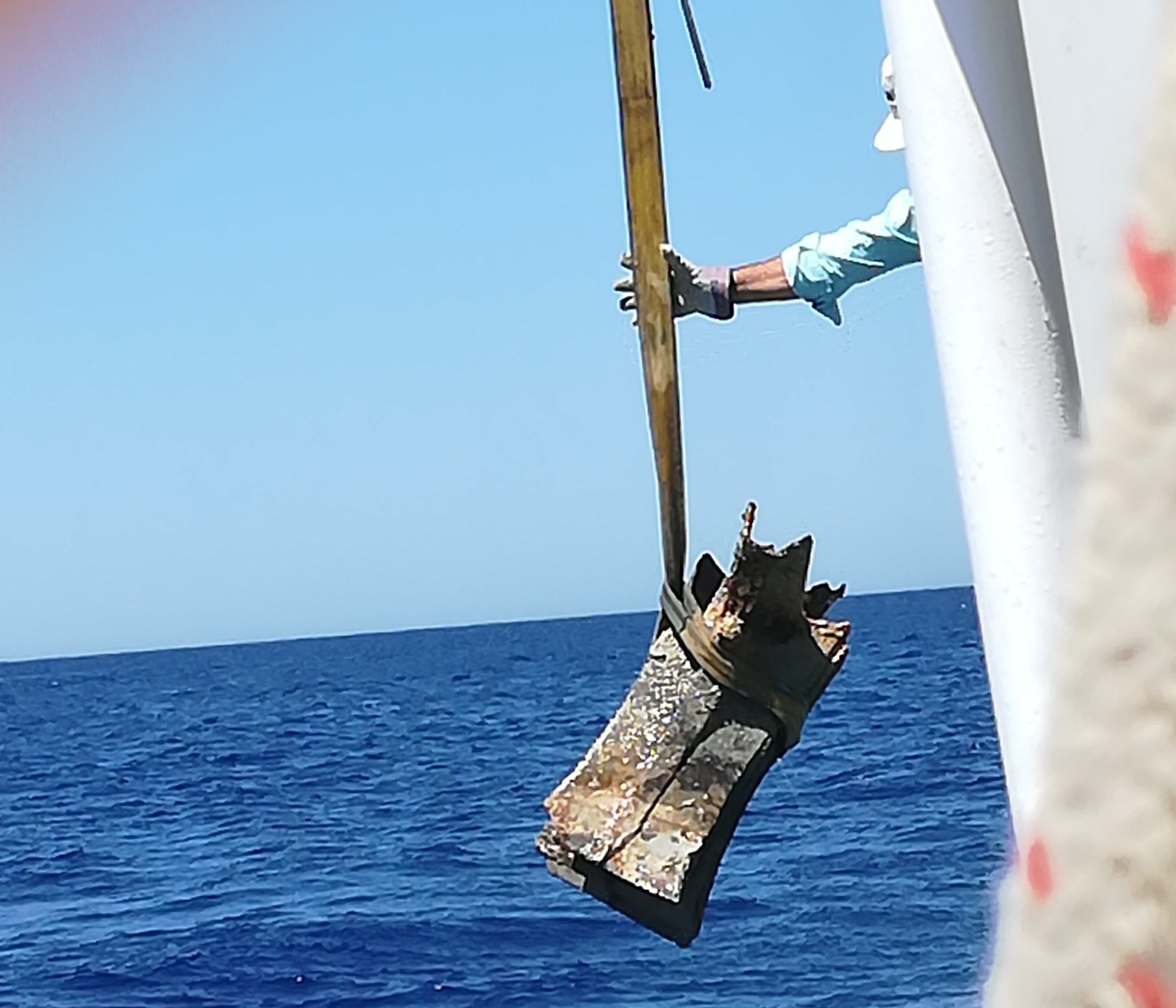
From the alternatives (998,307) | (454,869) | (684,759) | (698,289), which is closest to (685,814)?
(684,759)

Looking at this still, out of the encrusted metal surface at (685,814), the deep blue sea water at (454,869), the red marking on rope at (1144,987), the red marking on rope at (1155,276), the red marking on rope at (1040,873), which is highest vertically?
the red marking on rope at (1155,276)

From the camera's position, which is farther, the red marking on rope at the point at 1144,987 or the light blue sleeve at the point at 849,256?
the light blue sleeve at the point at 849,256

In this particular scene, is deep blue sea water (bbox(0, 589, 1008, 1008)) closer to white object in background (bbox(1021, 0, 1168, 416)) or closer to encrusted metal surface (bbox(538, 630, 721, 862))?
white object in background (bbox(1021, 0, 1168, 416))

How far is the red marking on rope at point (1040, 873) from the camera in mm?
665

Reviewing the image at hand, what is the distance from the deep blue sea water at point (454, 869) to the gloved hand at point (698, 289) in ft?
3.15

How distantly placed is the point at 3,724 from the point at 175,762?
3294cm

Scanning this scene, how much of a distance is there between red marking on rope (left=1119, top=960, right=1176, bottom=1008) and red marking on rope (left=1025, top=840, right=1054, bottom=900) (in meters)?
0.04

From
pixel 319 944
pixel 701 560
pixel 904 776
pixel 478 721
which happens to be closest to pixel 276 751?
pixel 478 721

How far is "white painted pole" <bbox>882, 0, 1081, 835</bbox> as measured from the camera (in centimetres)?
160

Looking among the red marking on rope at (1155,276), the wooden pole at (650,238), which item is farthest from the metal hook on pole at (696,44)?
the red marking on rope at (1155,276)

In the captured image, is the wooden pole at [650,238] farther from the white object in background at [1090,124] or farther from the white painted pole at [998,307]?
the white object in background at [1090,124]

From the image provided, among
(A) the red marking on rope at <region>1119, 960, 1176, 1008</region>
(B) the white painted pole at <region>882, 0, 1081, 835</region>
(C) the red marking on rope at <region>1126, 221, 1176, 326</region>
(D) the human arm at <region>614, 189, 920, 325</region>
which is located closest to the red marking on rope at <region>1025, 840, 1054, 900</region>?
(A) the red marking on rope at <region>1119, 960, 1176, 1008</region>

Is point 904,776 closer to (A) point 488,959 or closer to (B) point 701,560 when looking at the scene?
(A) point 488,959

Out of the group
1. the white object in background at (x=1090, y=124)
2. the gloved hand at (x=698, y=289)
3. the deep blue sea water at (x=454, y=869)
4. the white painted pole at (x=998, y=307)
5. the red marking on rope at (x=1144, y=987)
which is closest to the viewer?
the red marking on rope at (x=1144, y=987)
